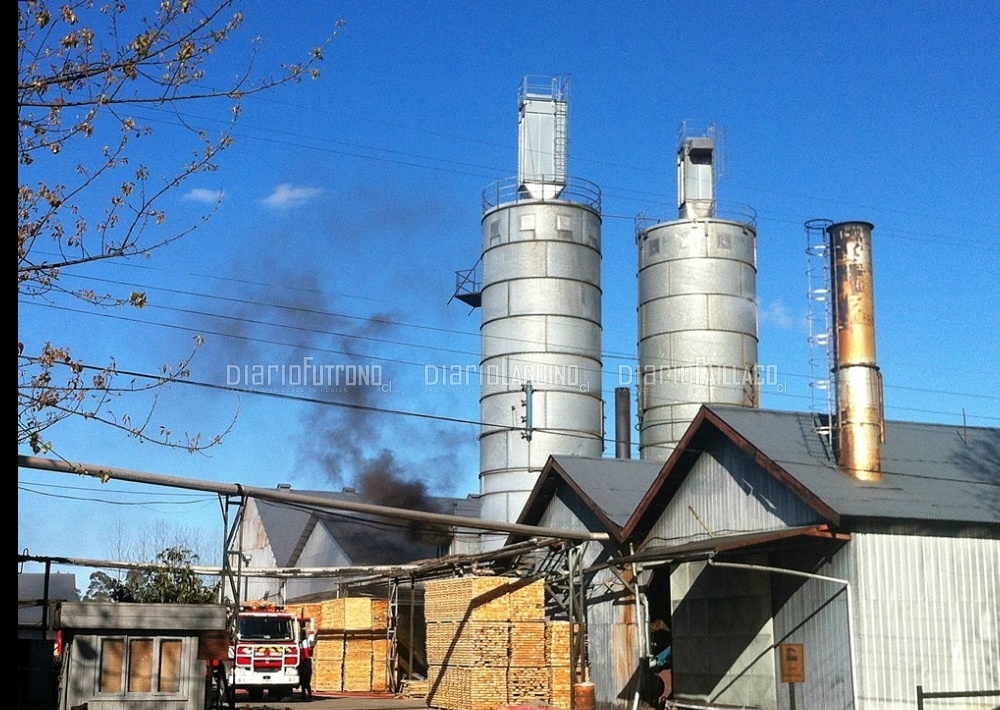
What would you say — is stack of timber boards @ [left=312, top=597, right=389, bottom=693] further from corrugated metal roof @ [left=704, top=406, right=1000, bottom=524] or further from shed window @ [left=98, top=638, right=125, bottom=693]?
shed window @ [left=98, top=638, right=125, bottom=693]

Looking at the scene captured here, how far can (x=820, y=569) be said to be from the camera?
2098 cm

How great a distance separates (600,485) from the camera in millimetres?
30547

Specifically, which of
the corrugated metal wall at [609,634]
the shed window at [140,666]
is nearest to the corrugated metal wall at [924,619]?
the corrugated metal wall at [609,634]

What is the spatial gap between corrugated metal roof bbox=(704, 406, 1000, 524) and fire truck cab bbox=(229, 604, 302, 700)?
567 inches

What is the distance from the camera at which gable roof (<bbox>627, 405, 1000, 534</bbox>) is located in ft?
67.8

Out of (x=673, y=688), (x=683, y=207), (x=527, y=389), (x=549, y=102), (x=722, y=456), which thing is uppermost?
(x=549, y=102)

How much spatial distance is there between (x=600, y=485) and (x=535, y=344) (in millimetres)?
12172

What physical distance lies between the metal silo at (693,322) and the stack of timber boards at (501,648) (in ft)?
53.8

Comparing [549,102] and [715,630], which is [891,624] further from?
[549,102]

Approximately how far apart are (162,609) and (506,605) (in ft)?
35.9

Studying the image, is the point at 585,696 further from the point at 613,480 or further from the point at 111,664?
the point at 111,664

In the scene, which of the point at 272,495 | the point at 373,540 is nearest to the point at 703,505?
the point at 272,495

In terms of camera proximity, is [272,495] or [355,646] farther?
[355,646]
